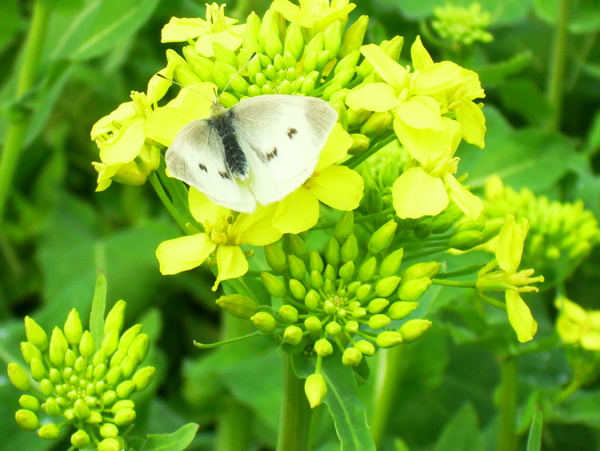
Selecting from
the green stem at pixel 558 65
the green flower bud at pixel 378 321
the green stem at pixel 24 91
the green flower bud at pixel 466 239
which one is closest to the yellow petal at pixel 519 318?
the green flower bud at pixel 466 239

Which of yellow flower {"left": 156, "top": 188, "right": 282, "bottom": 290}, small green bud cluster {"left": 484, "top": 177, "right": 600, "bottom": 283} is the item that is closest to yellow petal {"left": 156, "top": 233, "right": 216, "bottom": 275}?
yellow flower {"left": 156, "top": 188, "right": 282, "bottom": 290}

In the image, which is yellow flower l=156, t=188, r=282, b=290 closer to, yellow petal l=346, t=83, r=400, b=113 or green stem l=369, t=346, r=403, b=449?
yellow petal l=346, t=83, r=400, b=113

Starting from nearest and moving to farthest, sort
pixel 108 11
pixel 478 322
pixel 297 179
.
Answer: pixel 297 179 → pixel 478 322 → pixel 108 11

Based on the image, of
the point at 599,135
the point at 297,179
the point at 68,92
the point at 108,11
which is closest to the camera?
the point at 297,179

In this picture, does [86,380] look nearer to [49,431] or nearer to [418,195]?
[49,431]

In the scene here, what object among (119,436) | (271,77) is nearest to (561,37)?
(271,77)

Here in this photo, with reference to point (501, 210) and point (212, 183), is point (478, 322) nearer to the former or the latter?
point (501, 210)

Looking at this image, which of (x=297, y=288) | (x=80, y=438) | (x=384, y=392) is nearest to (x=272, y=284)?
(x=297, y=288)
